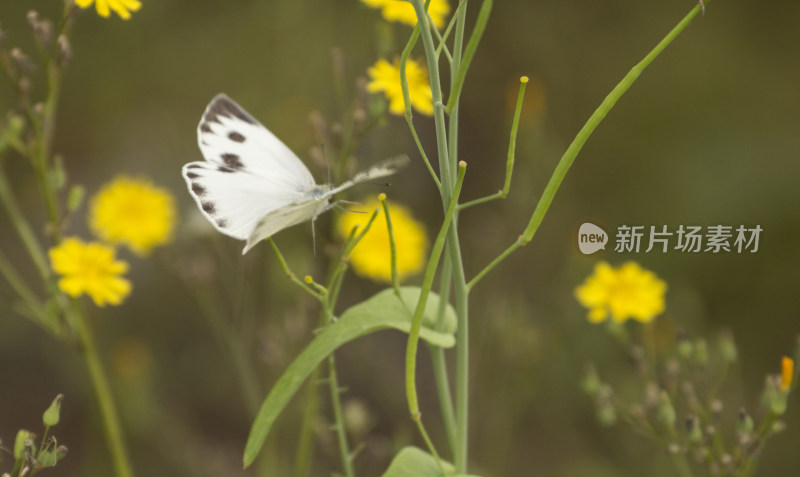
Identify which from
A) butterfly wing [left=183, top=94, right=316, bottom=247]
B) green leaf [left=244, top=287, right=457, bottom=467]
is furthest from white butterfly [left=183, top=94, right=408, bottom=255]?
green leaf [left=244, top=287, right=457, bottom=467]

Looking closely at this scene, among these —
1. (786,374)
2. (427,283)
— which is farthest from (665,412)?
(427,283)

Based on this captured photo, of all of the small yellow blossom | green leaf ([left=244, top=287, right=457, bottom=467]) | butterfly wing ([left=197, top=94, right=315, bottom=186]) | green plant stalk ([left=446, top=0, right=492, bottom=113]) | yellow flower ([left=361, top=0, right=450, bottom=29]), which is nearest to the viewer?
green plant stalk ([left=446, top=0, right=492, bottom=113])

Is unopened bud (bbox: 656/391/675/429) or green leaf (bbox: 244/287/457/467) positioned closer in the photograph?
green leaf (bbox: 244/287/457/467)

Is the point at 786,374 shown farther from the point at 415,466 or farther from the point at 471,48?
the point at 471,48

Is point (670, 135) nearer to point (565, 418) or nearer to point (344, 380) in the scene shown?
point (565, 418)

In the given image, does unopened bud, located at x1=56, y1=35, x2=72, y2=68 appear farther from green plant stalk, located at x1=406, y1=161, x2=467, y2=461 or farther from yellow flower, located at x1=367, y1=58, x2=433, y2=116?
green plant stalk, located at x1=406, y1=161, x2=467, y2=461

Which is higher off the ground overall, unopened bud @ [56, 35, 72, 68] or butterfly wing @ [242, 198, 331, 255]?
unopened bud @ [56, 35, 72, 68]
